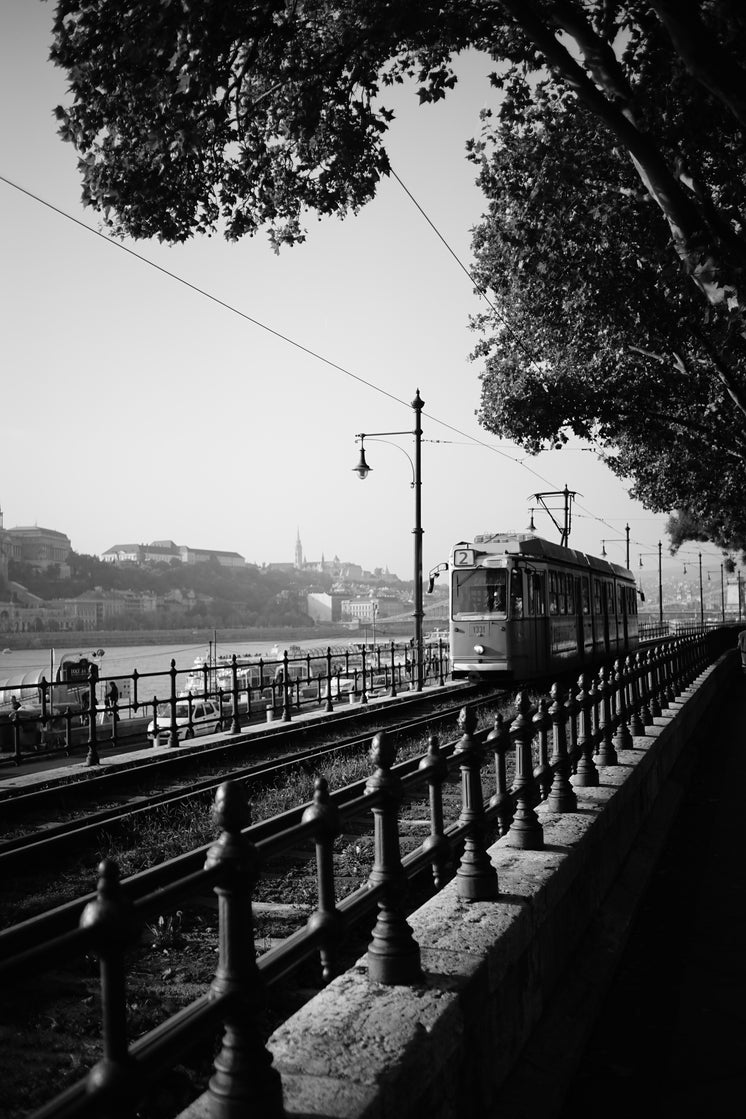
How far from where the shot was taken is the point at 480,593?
2155 centimetres

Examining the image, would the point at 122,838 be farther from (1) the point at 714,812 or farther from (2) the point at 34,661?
(2) the point at 34,661

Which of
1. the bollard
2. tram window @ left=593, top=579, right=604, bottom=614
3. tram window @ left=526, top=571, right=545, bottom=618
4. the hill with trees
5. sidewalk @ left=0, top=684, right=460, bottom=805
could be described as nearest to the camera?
the bollard

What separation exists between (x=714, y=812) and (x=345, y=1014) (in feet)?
22.7

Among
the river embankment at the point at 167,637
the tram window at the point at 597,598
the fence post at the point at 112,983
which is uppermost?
the tram window at the point at 597,598

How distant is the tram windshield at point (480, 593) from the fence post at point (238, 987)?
19228 millimetres

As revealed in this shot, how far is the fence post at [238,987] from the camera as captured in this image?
2.11m

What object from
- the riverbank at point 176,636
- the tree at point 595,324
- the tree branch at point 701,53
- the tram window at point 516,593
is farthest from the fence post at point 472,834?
the riverbank at point 176,636

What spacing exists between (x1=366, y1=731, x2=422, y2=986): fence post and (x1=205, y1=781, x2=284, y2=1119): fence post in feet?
3.06

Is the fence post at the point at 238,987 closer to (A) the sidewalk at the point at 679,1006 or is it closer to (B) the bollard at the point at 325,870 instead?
(B) the bollard at the point at 325,870

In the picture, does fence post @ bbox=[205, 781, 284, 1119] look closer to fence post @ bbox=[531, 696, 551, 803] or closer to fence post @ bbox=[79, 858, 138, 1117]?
fence post @ bbox=[79, 858, 138, 1117]

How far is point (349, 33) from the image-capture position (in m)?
8.89

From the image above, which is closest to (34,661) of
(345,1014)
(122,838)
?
(122,838)

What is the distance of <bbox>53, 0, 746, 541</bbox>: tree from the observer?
277 inches

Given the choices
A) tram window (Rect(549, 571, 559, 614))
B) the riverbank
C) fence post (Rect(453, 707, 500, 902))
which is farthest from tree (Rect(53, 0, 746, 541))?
the riverbank
